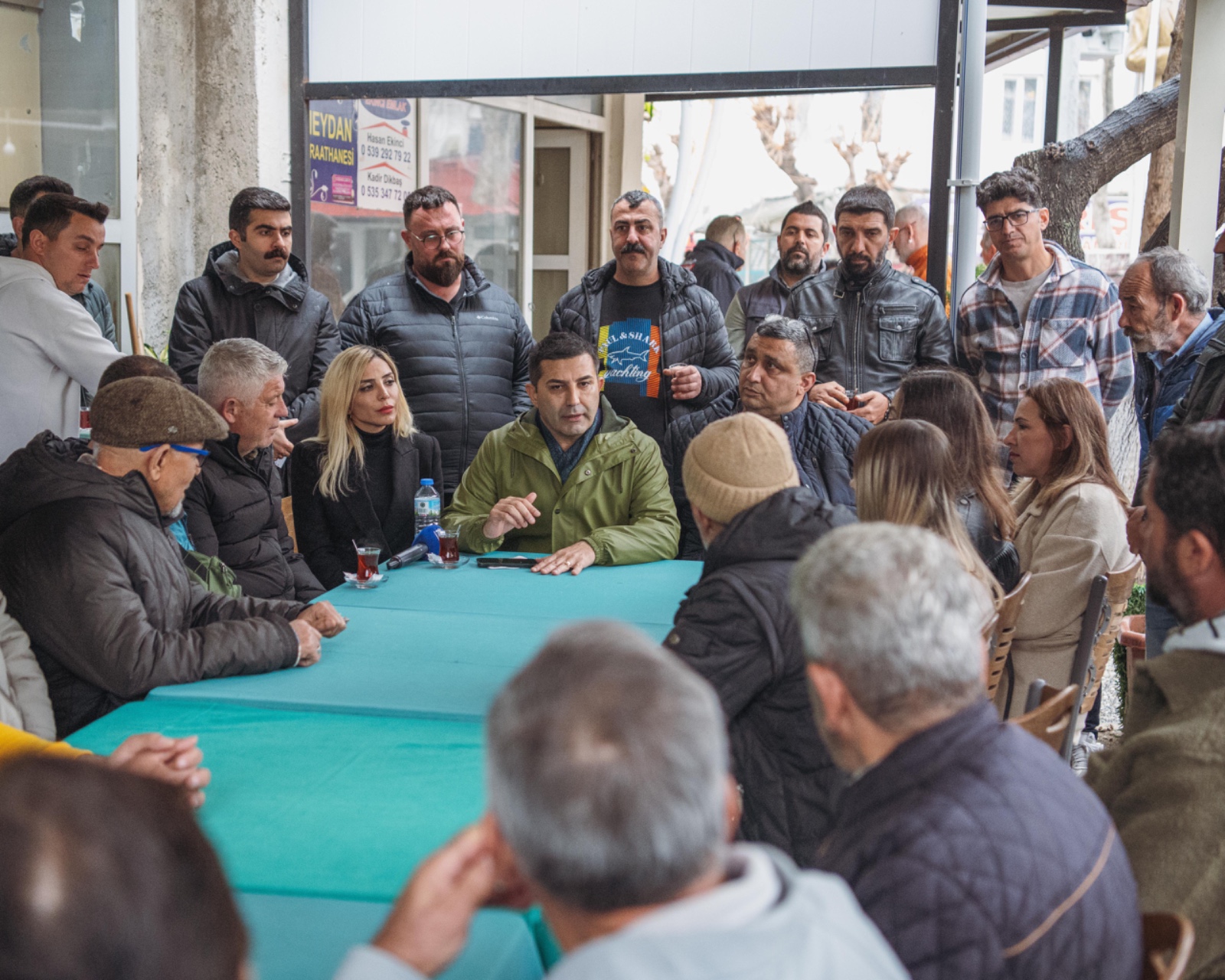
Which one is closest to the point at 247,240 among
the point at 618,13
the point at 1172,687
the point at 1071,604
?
the point at 618,13

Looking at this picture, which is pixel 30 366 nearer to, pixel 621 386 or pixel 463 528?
pixel 463 528

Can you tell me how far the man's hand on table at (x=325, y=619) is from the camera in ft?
10.1

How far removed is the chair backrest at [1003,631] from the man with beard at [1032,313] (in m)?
1.70

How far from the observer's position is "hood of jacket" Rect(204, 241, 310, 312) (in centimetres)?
496

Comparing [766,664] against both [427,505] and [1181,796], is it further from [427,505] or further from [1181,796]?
[427,505]

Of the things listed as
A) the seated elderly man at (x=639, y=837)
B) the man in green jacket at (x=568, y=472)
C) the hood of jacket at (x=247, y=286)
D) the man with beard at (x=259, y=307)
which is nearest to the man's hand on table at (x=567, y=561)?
the man in green jacket at (x=568, y=472)

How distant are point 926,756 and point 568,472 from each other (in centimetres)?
292

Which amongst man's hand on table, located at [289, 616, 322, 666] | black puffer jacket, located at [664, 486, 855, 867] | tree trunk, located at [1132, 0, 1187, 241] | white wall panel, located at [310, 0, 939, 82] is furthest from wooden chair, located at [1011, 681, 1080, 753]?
tree trunk, located at [1132, 0, 1187, 241]

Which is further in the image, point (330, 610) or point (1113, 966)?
point (330, 610)

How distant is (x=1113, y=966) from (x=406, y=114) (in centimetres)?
802

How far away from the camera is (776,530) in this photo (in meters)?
2.37

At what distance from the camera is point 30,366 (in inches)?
159

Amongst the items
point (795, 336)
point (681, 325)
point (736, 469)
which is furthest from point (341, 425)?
point (736, 469)

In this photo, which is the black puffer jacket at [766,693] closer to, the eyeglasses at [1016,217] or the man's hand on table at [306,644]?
the man's hand on table at [306,644]
